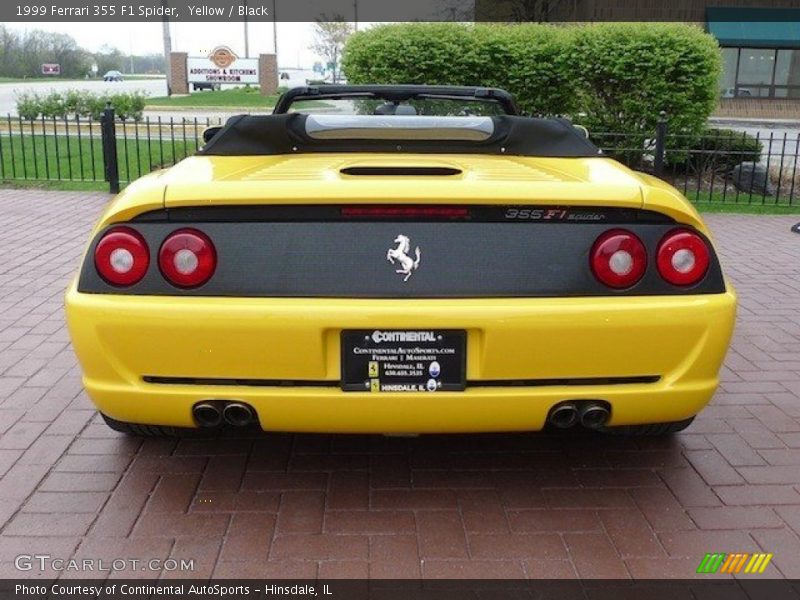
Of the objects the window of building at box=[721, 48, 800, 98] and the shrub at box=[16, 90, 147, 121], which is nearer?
the shrub at box=[16, 90, 147, 121]

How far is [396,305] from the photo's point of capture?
2598mm

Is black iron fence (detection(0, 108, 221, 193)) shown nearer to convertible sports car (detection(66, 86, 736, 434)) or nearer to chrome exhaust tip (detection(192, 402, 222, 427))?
convertible sports car (detection(66, 86, 736, 434))

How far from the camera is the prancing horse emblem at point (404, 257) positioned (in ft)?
8.64

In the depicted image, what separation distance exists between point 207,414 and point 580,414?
123 cm

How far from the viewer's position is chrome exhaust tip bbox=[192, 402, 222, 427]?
2.67m

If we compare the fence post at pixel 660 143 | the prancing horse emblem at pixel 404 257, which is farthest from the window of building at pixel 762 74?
the prancing horse emblem at pixel 404 257

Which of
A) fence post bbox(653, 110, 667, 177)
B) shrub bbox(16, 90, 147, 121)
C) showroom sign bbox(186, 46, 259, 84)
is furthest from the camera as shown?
showroom sign bbox(186, 46, 259, 84)

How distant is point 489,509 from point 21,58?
69954 mm

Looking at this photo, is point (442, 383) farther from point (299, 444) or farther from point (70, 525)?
point (70, 525)

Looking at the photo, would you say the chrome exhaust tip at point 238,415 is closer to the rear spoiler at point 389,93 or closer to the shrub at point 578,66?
the rear spoiler at point 389,93

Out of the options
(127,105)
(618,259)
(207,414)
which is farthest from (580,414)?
(127,105)

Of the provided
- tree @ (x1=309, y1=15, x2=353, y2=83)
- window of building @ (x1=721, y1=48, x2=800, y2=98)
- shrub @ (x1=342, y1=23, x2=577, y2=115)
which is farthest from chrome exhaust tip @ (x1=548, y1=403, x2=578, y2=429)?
tree @ (x1=309, y1=15, x2=353, y2=83)

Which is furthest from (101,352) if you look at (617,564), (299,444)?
(617,564)

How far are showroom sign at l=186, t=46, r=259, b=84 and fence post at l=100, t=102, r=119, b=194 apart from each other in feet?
104
